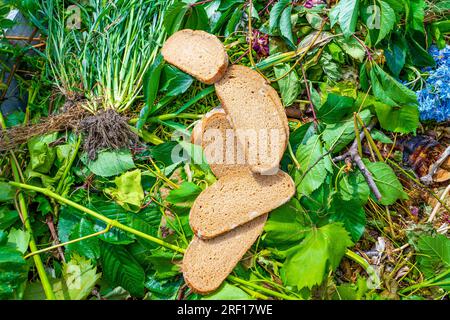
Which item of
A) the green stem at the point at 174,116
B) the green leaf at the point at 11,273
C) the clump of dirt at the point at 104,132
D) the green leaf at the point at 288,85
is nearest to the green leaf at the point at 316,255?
the green leaf at the point at 288,85

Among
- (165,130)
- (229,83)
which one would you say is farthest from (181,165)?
(229,83)

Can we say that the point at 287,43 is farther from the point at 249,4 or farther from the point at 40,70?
the point at 40,70

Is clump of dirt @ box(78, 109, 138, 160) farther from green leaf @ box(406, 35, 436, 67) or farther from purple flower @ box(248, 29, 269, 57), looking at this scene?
green leaf @ box(406, 35, 436, 67)

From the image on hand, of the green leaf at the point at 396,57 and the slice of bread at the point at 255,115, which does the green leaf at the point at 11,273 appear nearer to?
the slice of bread at the point at 255,115

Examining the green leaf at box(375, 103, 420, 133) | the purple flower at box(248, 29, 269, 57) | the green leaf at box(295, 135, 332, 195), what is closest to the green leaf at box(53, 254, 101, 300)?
the green leaf at box(295, 135, 332, 195)

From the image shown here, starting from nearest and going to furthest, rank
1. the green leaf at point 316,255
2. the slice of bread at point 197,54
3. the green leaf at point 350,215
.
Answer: the green leaf at point 316,255 < the green leaf at point 350,215 < the slice of bread at point 197,54

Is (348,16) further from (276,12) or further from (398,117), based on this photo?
(398,117)

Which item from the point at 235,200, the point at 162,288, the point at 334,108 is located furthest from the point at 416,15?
the point at 162,288
